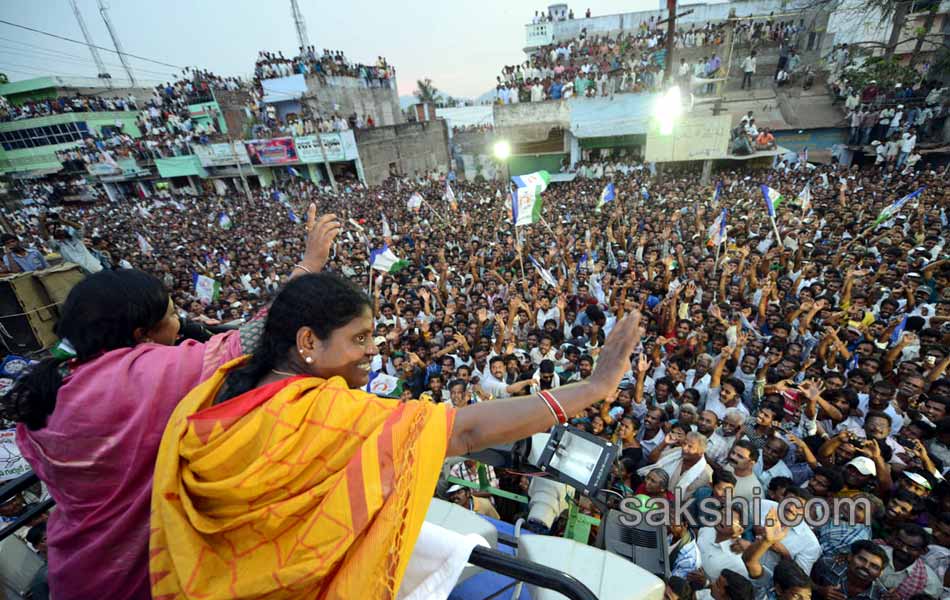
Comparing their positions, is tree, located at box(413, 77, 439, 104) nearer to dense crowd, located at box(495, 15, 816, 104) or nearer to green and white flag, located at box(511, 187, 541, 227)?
dense crowd, located at box(495, 15, 816, 104)

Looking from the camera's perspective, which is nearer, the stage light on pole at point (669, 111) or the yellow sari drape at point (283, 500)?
the yellow sari drape at point (283, 500)

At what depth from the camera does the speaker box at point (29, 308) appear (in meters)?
6.76

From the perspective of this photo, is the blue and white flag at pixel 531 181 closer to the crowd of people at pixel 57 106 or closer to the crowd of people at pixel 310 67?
the crowd of people at pixel 310 67

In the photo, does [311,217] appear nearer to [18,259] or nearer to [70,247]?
[18,259]

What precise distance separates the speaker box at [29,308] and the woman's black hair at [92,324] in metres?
7.53

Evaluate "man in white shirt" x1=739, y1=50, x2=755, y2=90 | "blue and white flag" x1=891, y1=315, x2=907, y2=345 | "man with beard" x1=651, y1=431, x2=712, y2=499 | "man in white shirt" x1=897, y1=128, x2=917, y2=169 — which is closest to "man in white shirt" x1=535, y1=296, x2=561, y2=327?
"man with beard" x1=651, y1=431, x2=712, y2=499

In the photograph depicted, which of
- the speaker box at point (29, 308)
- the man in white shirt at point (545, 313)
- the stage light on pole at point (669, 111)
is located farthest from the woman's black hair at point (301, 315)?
the stage light on pole at point (669, 111)

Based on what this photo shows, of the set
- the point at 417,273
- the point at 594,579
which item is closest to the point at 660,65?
the point at 417,273

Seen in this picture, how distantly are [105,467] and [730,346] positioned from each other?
18.0 ft

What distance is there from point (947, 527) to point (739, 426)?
4.52ft

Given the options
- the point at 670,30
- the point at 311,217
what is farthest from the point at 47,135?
the point at 311,217

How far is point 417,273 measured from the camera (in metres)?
9.09

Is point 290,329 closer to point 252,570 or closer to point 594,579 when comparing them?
point 252,570

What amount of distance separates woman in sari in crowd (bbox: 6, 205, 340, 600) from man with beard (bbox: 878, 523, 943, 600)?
3949mm
